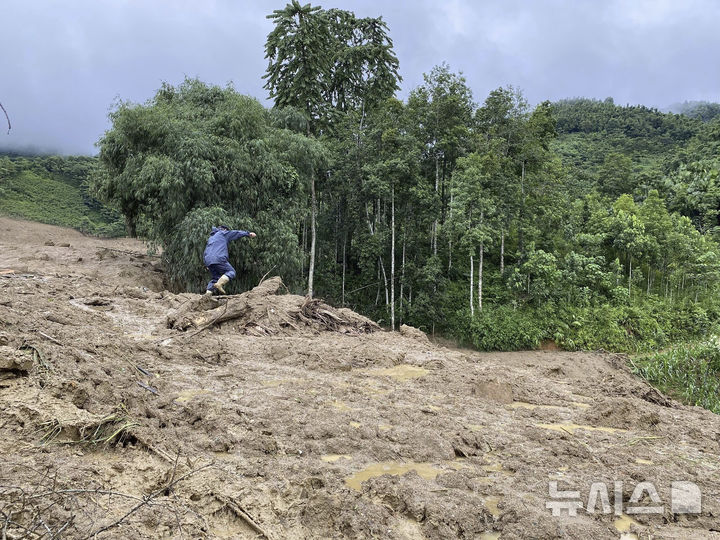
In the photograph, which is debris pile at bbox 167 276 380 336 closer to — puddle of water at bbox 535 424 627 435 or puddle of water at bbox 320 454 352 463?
puddle of water at bbox 320 454 352 463

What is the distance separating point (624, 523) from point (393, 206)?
580 inches

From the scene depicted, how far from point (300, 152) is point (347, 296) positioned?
6.92 m

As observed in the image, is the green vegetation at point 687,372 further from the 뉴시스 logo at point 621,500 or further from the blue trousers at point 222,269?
the blue trousers at point 222,269

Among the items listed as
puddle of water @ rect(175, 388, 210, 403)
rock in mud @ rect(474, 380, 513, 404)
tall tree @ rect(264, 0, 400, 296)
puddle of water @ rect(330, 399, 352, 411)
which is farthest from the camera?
tall tree @ rect(264, 0, 400, 296)

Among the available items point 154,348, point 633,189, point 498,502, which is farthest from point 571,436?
point 633,189

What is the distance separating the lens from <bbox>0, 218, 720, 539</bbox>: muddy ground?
2283 mm

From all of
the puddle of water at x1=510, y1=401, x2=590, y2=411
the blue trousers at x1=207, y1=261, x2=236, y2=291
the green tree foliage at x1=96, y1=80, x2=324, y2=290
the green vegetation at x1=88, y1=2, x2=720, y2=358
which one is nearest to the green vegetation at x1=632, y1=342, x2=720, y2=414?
the green vegetation at x1=88, y1=2, x2=720, y2=358

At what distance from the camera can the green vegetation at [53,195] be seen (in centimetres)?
2702

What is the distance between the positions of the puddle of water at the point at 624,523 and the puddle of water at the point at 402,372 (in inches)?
110

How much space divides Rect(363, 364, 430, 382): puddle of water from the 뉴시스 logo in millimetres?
2512

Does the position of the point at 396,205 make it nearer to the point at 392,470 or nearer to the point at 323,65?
the point at 323,65

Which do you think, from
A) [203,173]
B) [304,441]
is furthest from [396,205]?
[304,441]

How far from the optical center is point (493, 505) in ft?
8.59

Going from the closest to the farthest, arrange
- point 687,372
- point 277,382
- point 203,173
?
point 277,382
point 687,372
point 203,173
